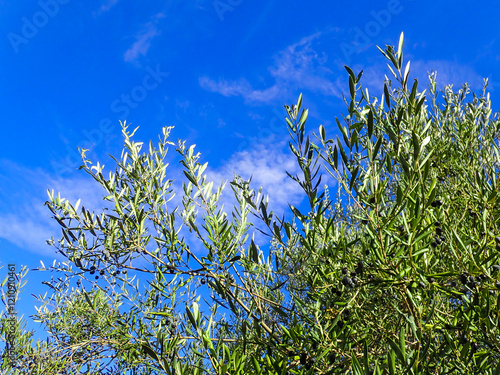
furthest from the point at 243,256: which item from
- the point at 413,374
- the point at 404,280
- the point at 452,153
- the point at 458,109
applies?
the point at 458,109

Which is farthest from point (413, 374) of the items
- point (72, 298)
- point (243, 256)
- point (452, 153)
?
point (72, 298)

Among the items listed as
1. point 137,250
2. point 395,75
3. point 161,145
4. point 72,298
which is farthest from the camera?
point 72,298

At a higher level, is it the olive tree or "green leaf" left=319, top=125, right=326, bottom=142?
"green leaf" left=319, top=125, right=326, bottom=142

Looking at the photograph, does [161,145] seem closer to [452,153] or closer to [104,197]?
[104,197]

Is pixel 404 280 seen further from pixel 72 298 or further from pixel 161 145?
pixel 72 298

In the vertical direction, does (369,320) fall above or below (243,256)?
below

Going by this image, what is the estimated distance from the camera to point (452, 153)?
4.52m

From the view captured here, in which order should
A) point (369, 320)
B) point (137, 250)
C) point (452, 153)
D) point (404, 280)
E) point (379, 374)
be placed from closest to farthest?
1. point (379, 374)
2. point (404, 280)
3. point (369, 320)
4. point (137, 250)
5. point (452, 153)

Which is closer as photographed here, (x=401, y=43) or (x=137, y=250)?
(x=401, y=43)

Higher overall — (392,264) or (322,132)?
(322,132)

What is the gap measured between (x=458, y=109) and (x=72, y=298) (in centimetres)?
682

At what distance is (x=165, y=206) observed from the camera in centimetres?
352

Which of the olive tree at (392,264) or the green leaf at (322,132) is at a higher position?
the green leaf at (322,132)

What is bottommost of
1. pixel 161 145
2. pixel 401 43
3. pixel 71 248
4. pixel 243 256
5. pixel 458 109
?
pixel 243 256
